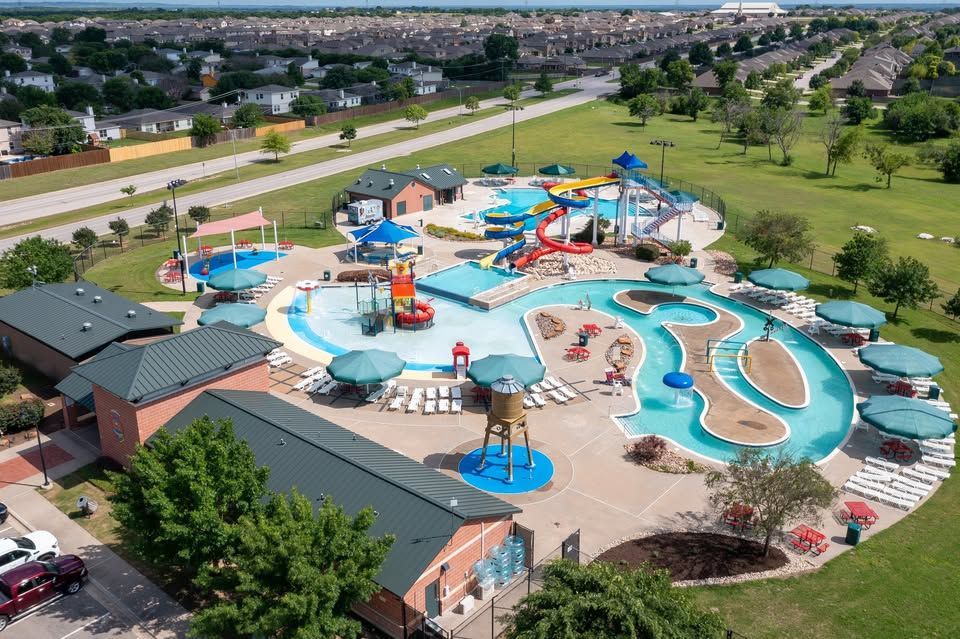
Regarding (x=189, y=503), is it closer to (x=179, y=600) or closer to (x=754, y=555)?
(x=179, y=600)

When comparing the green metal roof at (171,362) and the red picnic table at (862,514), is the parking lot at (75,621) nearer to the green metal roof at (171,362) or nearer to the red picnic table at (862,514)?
the green metal roof at (171,362)

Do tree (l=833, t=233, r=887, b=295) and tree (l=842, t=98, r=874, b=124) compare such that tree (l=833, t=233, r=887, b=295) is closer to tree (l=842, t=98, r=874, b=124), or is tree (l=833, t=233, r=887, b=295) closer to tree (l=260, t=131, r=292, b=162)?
tree (l=260, t=131, r=292, b=162)

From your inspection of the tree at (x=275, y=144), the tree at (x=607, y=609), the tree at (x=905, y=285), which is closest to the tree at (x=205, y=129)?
the tree at (x=275, y=144)

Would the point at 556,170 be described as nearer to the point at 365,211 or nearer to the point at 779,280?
the point at 365,211

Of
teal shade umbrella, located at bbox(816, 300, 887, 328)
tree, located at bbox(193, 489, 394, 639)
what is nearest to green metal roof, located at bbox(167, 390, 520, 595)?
tree, located at bbox(193, 489, 394, 639)

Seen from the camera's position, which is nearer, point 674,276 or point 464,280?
point 674,276

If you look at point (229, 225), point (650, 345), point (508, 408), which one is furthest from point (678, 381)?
point (229, 225)
